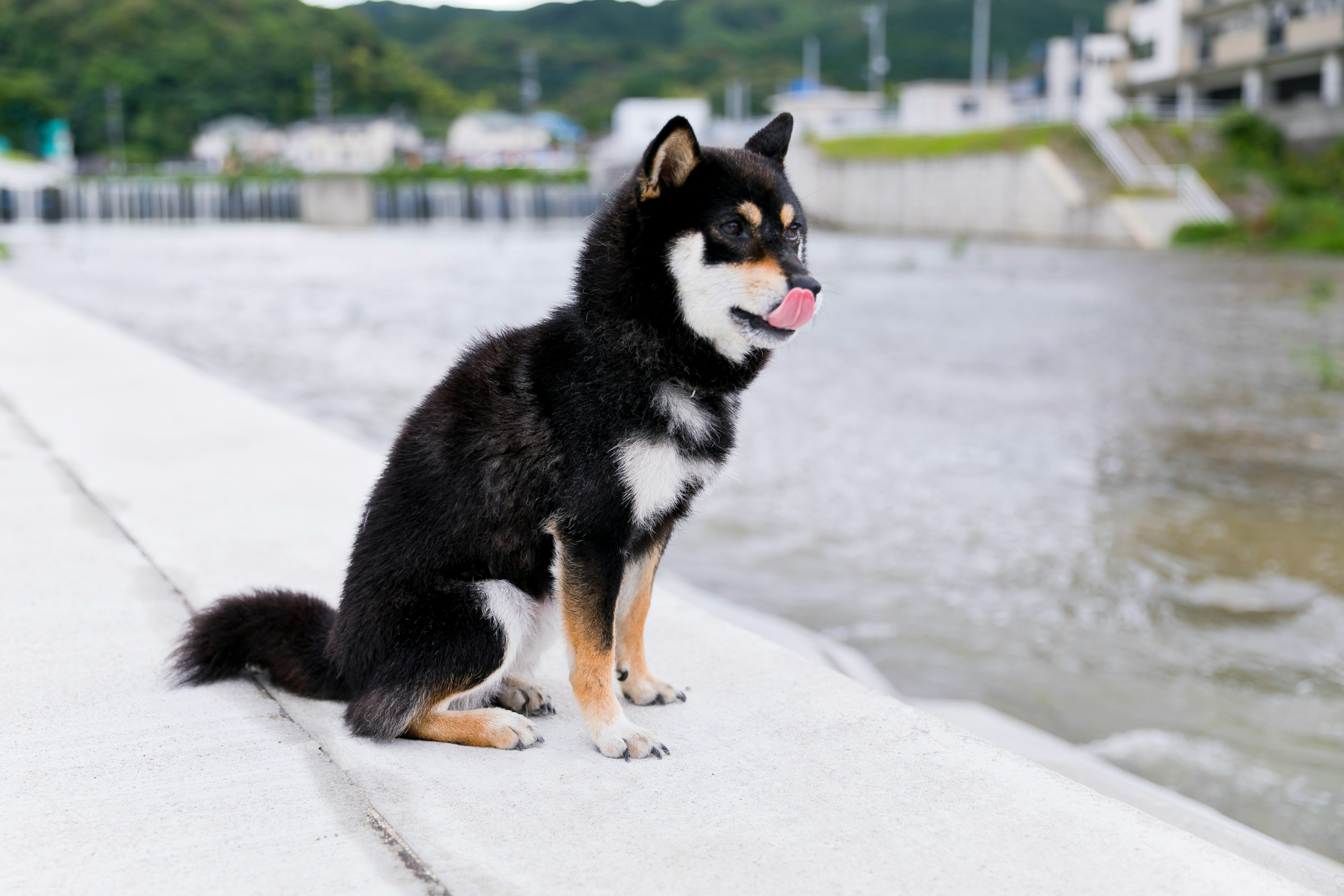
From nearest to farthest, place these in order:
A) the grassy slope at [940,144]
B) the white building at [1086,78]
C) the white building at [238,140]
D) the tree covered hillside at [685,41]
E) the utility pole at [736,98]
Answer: the grassy slope at [940,144] → the white building at [1086,78] → the white building at [238,140] → the utility pole at [736,98] → the tree covered hillside at [685,41]

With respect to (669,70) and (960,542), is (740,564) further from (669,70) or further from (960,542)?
(669,70)

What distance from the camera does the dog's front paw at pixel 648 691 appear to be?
2664 mm

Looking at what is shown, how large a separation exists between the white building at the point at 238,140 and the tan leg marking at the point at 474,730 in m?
90.7

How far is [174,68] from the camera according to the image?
99938 millimetres

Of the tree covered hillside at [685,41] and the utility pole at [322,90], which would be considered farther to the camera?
the tree covered hillside at [685,41]

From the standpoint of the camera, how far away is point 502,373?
2.47m

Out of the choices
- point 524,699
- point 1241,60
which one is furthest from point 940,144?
point 524,699

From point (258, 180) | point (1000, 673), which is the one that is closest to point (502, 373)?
point (1000, 673)

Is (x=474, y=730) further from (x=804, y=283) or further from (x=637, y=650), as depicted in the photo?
(x=804, y=283)

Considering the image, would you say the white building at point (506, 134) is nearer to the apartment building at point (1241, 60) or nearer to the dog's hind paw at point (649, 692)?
the apartment building at point (1241, 60)

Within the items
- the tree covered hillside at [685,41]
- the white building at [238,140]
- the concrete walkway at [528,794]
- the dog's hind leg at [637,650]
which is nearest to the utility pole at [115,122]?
the white building at [238,140]

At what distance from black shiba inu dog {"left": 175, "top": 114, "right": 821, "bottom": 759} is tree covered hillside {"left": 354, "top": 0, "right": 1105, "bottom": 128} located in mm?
129654

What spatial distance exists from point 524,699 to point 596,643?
1.43ft

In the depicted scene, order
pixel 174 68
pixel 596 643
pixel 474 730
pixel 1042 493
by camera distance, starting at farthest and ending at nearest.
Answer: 1. pixel 174 68
2. pixel 1042 493
3. pixel 474 730
4. pixel 596 643
